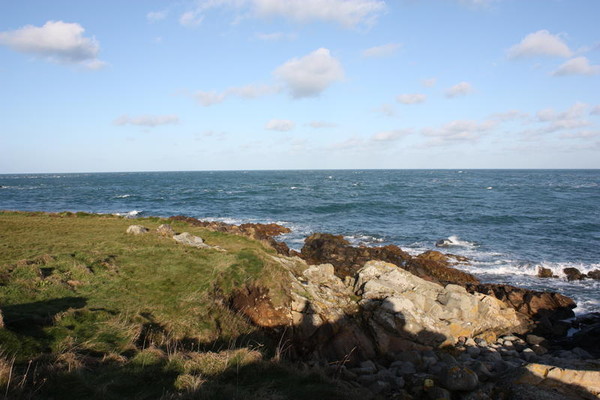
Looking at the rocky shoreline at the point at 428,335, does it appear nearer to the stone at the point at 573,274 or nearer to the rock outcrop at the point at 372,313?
the rock outcrop at the point at 372,313

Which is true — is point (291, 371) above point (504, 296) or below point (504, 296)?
above

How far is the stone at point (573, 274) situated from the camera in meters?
23.5

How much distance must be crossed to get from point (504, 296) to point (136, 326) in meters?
18.7

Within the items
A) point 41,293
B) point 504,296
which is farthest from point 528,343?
point 41,293

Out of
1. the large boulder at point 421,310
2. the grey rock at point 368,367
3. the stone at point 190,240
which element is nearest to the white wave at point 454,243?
the large boulder at point 421,310

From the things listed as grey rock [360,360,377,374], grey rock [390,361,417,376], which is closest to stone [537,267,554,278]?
grey rock [390,361,417,376]

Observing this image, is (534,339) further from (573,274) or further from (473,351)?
(573,274)

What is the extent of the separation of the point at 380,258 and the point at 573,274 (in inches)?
515

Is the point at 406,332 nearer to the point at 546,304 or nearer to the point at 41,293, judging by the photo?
the point at 546,304

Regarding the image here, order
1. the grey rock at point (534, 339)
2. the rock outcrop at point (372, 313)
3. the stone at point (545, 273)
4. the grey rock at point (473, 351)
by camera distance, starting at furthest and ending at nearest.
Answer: the stone at point (545, 273), the grey rock at point (534, 339), the grey rock at point (473, 351), the rock outcrop at point (372, 313)

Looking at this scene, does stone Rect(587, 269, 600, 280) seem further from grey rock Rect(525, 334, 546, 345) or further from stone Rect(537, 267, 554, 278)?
grey rock Rect(525, 334, 546, 345)

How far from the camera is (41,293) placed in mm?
10492

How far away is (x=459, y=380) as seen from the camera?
27.1 ft

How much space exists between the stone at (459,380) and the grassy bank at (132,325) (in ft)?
9.84
